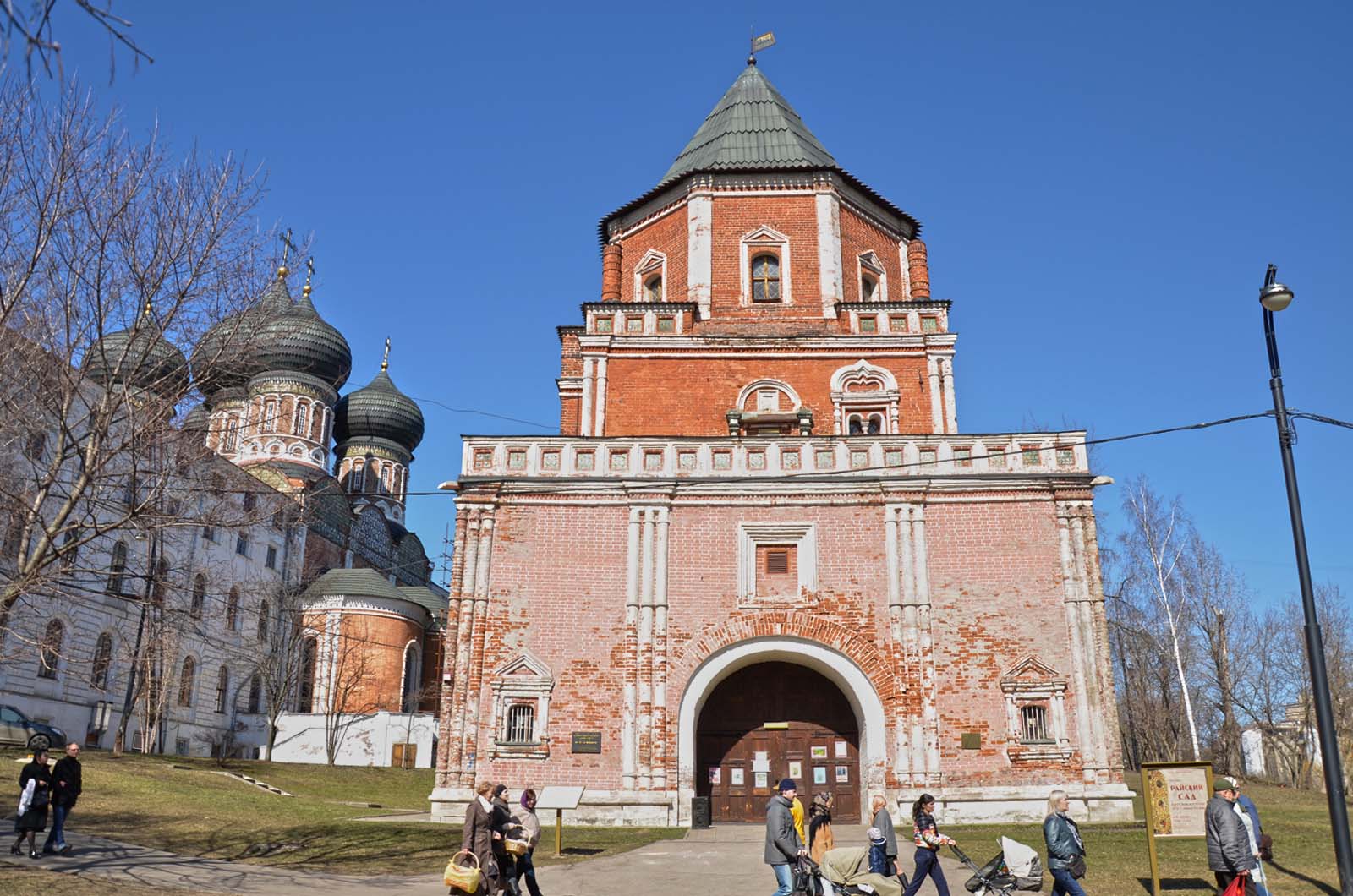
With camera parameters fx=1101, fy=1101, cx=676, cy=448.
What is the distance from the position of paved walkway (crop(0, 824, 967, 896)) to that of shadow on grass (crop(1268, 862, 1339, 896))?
3932 mm

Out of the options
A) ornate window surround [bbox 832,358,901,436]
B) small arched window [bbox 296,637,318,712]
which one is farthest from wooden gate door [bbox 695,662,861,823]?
small arched window [bbox 296,637,318,712]

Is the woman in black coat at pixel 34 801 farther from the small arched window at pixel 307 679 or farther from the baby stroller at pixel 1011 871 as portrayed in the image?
the small arched window at pixel 307 679

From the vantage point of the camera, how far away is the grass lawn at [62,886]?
420 inches

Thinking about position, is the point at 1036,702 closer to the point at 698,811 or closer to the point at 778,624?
the point at 778,624

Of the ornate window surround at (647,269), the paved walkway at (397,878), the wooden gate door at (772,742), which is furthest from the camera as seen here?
the ornate window surround at (647,269)

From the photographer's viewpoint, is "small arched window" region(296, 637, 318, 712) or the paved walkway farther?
"small arched window" region(296, 637, 318, 712)

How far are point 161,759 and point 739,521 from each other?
64.1ft

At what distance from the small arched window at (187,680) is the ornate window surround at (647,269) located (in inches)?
994

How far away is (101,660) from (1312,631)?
36401mm

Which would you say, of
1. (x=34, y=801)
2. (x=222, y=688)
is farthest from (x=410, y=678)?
(x=34, y=801)

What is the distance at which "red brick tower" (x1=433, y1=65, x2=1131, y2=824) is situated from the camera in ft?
62.7

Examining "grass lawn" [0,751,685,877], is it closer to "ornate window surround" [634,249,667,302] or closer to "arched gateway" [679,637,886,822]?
"arched gateway" [679,637,886,822]

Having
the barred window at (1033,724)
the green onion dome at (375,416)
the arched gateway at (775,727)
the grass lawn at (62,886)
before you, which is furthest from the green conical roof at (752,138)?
the green onion dome at (375,416)

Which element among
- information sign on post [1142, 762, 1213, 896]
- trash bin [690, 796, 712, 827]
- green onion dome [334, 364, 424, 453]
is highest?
green onion dome [334, 364, 424, 453]
